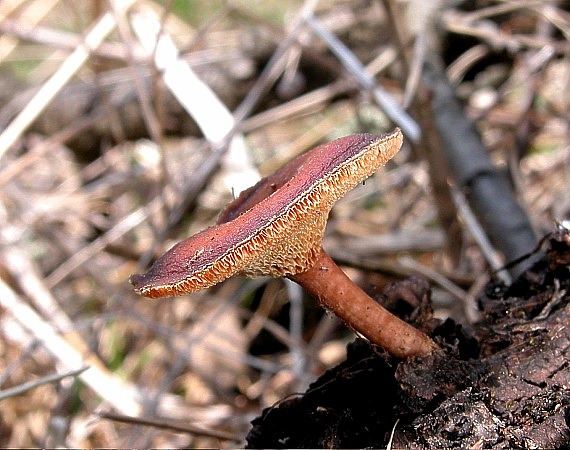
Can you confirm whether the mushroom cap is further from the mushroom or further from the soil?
the soil

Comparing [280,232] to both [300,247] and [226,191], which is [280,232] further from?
[226,191]

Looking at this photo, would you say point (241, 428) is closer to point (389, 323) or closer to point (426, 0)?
point (389, 323)

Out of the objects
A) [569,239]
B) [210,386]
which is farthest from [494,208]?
[210,386]

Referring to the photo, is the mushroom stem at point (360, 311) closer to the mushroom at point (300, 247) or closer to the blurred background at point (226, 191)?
the mushroom at point (300, 247)

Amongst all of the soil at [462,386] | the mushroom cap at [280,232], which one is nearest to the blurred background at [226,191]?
the soil at [462,386]

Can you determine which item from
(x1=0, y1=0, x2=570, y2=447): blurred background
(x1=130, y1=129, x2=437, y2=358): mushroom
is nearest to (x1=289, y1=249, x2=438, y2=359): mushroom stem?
(x1=130, y1=129, x2=437, y2=358): mushroom

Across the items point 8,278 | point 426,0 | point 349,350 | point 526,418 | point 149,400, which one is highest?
point 426,0
